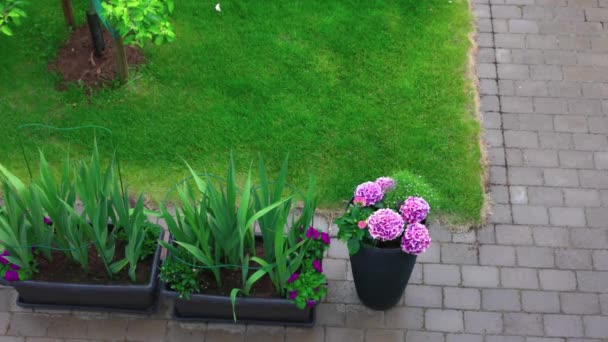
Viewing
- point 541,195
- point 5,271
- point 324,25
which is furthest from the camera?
point 324,25

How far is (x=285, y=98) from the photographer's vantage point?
684cm

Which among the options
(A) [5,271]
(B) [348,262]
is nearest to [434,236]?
(B) [348,262]

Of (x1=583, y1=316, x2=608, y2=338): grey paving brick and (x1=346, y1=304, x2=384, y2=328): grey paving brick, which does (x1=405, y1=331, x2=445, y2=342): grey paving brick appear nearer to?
(x1=346, y1=304, x2=384, y2=328): grey paving brick

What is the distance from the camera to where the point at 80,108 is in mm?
6781

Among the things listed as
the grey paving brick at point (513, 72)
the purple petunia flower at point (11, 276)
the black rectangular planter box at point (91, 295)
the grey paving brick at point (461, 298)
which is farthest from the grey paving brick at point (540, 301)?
the purple petunia flower at point (11, 276)

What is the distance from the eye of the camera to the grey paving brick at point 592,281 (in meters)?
5.67

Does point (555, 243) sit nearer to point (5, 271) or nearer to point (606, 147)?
point (606, 147)

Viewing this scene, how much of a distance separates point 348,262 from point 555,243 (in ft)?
4.87

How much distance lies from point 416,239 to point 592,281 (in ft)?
5.46

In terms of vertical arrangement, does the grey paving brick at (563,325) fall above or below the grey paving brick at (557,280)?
below

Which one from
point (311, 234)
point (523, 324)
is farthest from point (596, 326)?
point (311, 234)

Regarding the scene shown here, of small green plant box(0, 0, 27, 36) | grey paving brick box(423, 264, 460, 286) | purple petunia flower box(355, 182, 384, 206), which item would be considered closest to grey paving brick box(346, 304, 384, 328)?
grey paving brick box(423, 264, 460, 286)

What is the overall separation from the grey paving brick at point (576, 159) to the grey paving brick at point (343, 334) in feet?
7.18

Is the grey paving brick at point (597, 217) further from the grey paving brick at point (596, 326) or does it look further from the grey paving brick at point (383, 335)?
the grey paving brick at point (383, 335)
